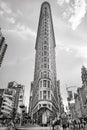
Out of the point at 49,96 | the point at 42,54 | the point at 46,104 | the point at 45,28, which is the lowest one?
the point at 46,104

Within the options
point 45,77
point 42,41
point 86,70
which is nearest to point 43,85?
point 45,77

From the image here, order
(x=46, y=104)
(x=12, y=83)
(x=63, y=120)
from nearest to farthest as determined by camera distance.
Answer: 1. (x=63, y=120)
2. (x=46, y=104)
3. (x=12, y=83)

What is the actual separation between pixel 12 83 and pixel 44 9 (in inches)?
Answer: 3399

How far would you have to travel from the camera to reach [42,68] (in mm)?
72062

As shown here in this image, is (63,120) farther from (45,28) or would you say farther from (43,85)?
(45,28)

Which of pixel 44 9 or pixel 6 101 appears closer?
pixel 6 101

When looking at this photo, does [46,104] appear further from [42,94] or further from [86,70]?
[86,70]

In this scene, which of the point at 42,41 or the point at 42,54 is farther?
the point at 42,41

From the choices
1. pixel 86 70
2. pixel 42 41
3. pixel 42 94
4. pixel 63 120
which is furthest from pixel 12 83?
pixel 63 120

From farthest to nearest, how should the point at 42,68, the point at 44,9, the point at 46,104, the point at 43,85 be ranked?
the point at 44,9, the point at 42,68, the point at 43,85, the point at 46,104

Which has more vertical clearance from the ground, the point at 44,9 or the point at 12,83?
the point at 44,9

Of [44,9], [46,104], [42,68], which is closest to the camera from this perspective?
[46,104]

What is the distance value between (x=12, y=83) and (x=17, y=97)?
28498mm

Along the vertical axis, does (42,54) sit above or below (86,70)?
above
